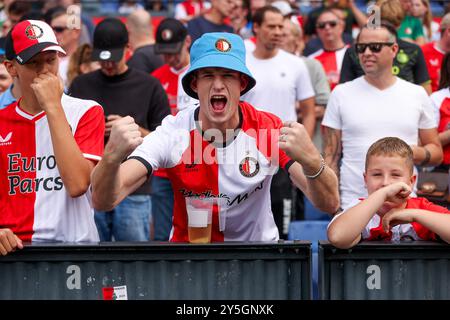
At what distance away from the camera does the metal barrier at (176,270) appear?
13.6 ft

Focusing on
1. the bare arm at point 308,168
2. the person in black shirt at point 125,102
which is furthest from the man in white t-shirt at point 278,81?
the bare arm at point 308,168

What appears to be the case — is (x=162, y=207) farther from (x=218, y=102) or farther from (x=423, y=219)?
(x=423, y=219)

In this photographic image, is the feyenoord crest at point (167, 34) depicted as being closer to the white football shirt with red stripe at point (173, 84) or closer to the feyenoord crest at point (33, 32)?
the white football shirt with red stripe at point (173, 84)

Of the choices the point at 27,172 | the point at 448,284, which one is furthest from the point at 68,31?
the point at 448,284

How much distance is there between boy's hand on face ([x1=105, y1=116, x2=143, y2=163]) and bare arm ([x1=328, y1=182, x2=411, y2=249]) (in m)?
0.98

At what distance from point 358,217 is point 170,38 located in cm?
493

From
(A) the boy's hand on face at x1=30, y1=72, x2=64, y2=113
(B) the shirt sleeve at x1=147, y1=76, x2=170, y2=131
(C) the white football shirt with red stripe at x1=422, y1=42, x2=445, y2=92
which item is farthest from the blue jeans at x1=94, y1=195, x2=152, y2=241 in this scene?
(C) the white football shirt with red stripe at x1=422, y1=42, x2=445, y2=92

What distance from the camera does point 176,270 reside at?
4172mm

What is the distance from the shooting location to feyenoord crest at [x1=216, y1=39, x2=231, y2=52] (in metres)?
4.75

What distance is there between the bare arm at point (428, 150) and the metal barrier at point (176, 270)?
299cm

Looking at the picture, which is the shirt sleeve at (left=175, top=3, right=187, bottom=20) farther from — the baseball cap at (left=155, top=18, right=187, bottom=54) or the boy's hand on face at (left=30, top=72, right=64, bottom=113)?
the boy's hand on face at (left=30, top=72, right=64, bottom=113)

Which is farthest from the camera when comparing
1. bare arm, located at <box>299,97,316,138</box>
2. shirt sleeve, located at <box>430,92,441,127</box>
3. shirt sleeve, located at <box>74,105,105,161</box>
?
bare arm, located at <box>299,97,316,138</box>

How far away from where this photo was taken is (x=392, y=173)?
15.5 ft

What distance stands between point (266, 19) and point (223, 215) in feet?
13.2
